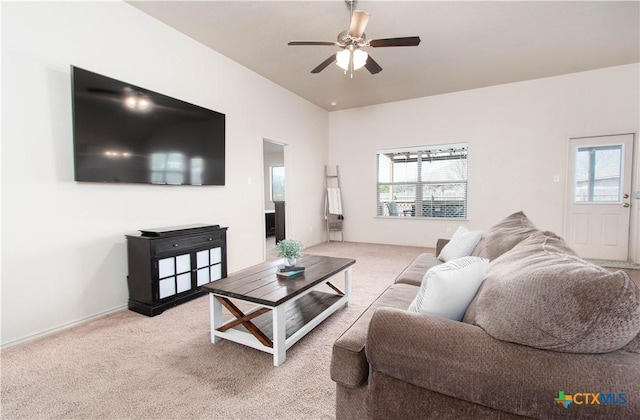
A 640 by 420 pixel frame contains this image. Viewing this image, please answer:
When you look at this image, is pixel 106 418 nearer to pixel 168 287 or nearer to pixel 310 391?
pixel 310 391

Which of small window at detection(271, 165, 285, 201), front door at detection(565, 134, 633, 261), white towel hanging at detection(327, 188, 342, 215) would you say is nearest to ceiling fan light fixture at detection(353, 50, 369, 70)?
white towel hanging at detection(327, 188, 342, 215)

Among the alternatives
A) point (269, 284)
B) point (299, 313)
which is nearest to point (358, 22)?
point (269, 284)

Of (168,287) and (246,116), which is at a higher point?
(246,116)

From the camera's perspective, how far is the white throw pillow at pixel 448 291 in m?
1.17

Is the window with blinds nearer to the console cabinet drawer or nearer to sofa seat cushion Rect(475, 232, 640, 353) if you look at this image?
the console cabinet drawer

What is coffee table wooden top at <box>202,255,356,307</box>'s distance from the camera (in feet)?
6.13

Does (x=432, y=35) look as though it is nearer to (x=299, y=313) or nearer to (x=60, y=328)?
(x=299, y=313)

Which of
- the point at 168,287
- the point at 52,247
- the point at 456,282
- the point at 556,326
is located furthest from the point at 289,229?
the point at 556,326

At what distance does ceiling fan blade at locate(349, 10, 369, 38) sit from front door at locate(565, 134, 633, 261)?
4261mm

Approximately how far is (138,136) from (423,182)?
4879 millimetres

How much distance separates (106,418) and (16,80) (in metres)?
2.40

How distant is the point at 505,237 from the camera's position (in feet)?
6.40

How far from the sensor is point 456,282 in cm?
118

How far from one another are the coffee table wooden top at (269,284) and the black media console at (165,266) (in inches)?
33.6
